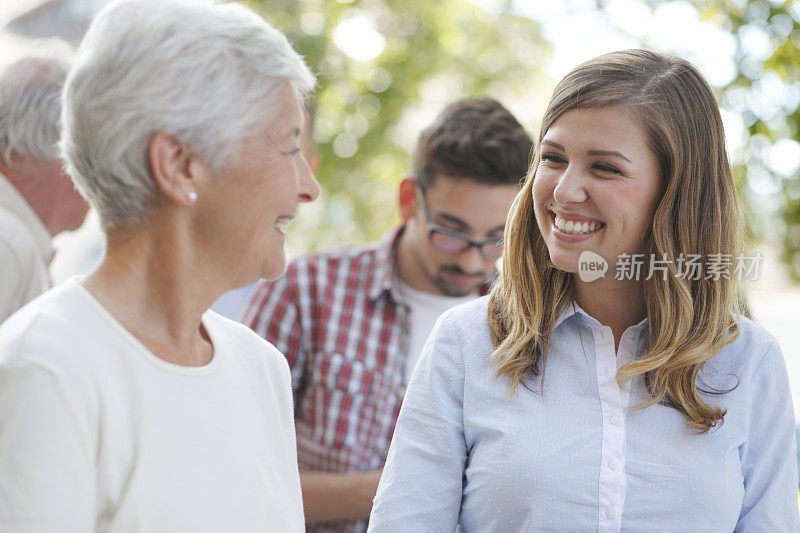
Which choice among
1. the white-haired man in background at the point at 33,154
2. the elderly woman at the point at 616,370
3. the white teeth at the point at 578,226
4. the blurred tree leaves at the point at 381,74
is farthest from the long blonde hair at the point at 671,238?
the blurred tree leaves at the point at 381,74

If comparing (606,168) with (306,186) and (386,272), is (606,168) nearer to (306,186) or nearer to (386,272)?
(306,186)

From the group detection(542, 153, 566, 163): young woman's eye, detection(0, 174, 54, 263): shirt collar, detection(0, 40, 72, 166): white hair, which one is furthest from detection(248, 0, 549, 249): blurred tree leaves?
detection(542, 153, 566, 163): young woman's eye

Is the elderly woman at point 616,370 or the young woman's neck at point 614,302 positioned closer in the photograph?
the elderly woman at point 616,370

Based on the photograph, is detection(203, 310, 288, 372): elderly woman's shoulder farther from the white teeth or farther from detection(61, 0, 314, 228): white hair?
the white teeth

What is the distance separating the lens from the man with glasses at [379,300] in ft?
7.74

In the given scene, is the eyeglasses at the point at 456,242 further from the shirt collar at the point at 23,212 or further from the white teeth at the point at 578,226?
the shirt collar at the point at 23,212

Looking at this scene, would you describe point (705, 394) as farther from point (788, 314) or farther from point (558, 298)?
point (788, 314)

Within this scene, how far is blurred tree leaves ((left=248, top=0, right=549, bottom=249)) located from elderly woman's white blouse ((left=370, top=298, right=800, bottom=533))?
3749mm

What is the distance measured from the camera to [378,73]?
561cm

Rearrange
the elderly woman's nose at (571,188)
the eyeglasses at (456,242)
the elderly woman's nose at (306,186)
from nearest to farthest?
the elderly woman's nose at (306,186) → the elderly woman's nose at (571,188) → the eyeglasses at (456,242)

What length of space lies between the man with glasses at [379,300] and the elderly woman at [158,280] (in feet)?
3.10

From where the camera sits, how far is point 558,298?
1798mm

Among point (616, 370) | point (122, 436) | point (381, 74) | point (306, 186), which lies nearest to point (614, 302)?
point (616, 370)

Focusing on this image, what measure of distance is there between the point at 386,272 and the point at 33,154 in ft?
3.40
